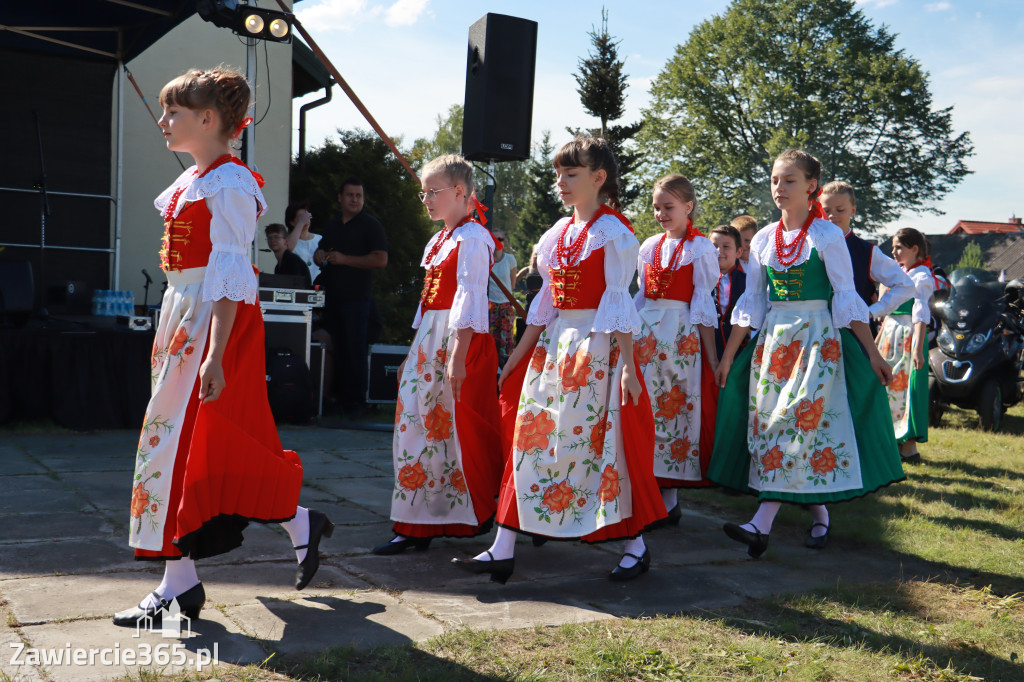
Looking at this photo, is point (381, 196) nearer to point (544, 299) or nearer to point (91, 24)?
point (91, 24)

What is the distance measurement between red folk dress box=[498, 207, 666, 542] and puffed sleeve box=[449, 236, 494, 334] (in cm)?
29

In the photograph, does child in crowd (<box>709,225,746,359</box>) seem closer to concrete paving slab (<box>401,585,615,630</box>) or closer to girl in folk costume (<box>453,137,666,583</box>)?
girl in folk costume (<box>453,137,666,583</box>)

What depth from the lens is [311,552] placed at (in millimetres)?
3025

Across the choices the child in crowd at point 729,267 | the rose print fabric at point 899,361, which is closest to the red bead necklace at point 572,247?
the child in crowd at point 729,267

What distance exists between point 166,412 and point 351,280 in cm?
496

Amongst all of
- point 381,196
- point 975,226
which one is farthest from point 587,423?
point 975,226

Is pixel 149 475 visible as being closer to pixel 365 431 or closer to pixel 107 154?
pixel 365 431

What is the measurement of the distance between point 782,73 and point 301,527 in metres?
32.6

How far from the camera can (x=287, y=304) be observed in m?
7.33

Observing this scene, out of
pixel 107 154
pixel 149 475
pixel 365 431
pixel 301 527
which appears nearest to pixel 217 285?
pixel 149 475

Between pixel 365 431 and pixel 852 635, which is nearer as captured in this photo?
pixel 852 635

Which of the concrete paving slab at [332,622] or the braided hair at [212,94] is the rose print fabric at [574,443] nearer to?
the concrete paving slab at [332,622]

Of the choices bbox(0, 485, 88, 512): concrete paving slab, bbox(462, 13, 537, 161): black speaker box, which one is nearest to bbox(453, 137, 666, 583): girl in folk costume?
bbox(0, 485, 88, 512): concrete paving slab

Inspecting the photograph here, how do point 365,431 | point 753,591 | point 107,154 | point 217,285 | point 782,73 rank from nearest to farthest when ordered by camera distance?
point 217,285, point 753,591, point 365,431, point 107,154, point 782,73
